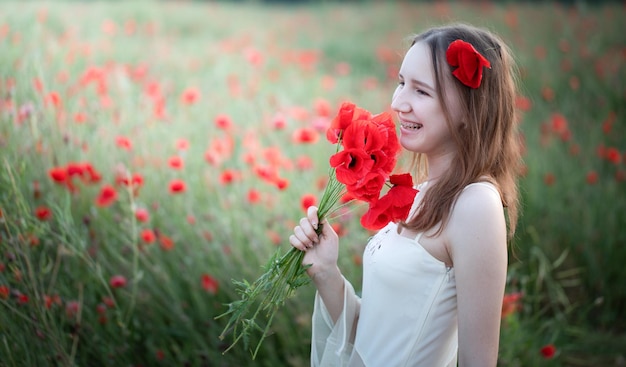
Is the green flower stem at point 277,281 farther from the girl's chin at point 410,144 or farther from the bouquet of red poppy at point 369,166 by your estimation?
the girl's chin at point 410,144

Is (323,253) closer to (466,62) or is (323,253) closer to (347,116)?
(347,116)

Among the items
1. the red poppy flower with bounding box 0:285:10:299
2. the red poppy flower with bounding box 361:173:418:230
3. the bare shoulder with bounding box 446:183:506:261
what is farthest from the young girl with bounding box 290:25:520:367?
the red poppy flower with bounding box 0:285:10:299

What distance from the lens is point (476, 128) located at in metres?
1.50

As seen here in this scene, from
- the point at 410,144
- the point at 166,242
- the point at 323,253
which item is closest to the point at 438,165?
the point at 410,144

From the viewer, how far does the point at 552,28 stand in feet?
23.5

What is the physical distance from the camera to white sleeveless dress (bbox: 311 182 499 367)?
1.49 metres

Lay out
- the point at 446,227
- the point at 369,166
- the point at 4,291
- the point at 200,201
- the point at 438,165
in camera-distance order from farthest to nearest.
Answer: the point at 200,201, the point at 4,291, the point at 438,165, the point at 446,227, the point at 369,166

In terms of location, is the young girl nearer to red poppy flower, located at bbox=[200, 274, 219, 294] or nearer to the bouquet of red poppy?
the bouquet of red poppy

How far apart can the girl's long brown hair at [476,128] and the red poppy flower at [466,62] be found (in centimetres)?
4

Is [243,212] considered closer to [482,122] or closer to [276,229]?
[276,229]

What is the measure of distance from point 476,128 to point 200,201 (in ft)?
6.18

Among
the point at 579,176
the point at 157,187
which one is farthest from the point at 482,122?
the point at 579,176

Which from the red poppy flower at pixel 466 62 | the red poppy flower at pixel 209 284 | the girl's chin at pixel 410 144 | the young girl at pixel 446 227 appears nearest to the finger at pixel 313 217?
the young girl at pixel 446 227

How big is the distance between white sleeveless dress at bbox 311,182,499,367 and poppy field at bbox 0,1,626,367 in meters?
0.19
